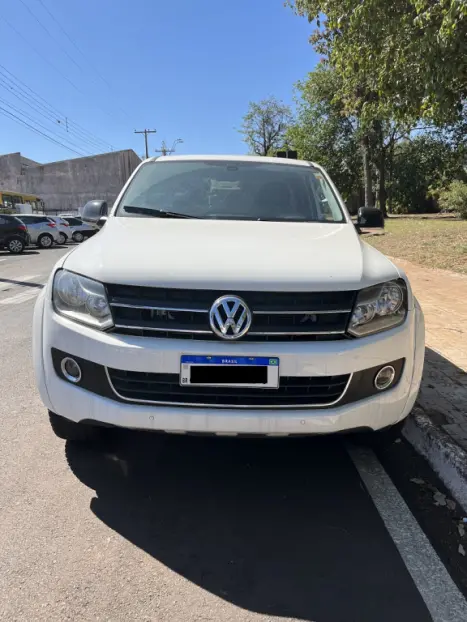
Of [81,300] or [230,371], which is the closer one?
[230,371]

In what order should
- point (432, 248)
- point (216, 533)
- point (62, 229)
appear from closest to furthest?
1. point (216, 533)
2. point (432, 248)
3. point (62, 229)

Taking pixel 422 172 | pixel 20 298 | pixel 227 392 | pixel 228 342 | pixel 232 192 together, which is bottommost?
pixel 20 298

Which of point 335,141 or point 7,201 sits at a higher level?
point 335,141

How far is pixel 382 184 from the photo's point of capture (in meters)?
35.1

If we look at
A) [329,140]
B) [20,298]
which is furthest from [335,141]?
[20,298]

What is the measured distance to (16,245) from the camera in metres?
20.7

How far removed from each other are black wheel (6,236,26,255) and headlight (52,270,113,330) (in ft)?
64.3

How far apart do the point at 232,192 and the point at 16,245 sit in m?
18.9

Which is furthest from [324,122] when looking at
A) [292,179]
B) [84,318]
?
[84,318]

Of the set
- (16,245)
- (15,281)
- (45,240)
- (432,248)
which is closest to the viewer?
(15,281)

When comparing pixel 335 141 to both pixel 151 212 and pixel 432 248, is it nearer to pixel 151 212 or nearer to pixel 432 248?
pixel 432 248

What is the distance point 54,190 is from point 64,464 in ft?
189

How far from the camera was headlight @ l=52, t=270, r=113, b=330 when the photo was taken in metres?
2.49

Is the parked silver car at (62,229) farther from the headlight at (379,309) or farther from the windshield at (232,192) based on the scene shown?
the headlight at (379,309)
